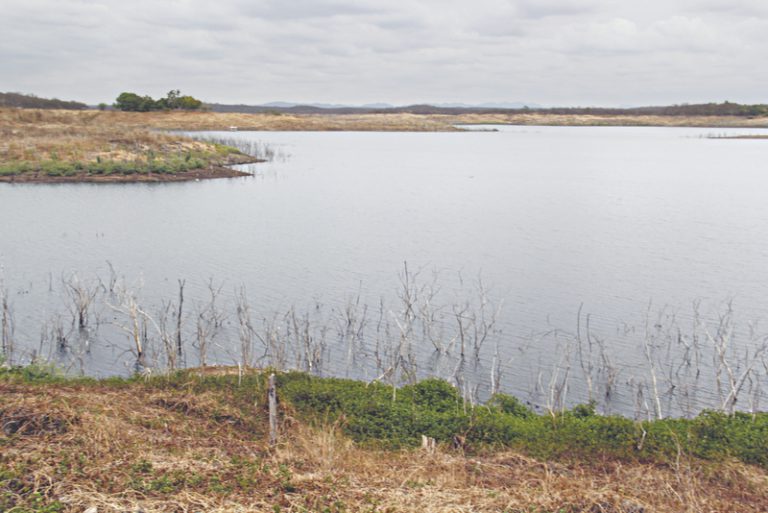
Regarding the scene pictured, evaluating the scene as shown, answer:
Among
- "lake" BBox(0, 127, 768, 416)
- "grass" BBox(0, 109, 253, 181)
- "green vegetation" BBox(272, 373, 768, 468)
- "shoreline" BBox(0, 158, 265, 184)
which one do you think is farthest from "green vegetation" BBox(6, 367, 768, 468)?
"grass" BBox(0, 109, 253, 181)

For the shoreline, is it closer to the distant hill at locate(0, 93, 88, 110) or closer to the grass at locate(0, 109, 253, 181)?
the grass at locate(0, 109, 253, 181)

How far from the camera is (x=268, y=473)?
761 centimetres

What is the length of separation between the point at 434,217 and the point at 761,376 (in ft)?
65.3

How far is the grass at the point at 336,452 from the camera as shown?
23.2 feet

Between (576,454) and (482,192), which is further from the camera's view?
(482,192)

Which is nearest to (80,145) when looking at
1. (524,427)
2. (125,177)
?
(125,177)

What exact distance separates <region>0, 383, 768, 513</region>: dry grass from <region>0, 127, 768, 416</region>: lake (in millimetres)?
2692

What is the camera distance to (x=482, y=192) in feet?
137

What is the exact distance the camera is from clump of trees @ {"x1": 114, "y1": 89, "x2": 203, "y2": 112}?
9988cm

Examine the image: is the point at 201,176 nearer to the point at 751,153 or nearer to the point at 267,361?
the point at 267,361

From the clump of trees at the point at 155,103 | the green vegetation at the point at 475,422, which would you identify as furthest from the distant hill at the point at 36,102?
the green vegetation at the point at 475,422

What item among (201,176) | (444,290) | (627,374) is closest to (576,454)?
(627,374)

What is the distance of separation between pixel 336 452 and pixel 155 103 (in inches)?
4058

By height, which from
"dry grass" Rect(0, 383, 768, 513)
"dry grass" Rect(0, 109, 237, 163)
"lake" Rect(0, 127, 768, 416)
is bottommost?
"lake" Rect(0, 127, 768, 416)
